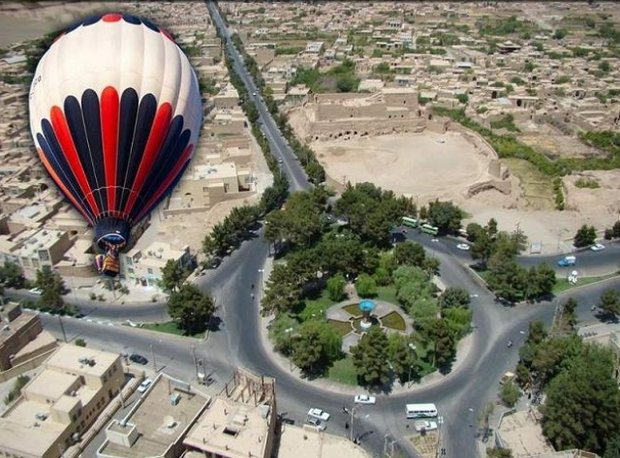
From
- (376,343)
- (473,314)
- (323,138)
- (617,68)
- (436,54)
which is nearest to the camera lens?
(376,343)

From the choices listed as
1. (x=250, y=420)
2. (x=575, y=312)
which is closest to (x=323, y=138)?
(x=575, y=312)

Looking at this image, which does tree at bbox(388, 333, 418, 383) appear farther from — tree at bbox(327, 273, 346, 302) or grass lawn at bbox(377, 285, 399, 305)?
tree at bbox(327, 273, 346, 302)

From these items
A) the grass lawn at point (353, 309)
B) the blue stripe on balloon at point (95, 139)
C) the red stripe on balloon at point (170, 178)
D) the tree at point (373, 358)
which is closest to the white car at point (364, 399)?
the tree at point (373, 358)

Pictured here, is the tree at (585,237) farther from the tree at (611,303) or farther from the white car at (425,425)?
the white car at (425,425)

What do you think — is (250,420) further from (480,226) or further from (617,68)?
(617,68)

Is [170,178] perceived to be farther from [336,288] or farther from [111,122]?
[336,288]

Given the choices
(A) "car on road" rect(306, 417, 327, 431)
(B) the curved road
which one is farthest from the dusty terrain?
(A) "car on road" rect(306, 417, 327, 431)
